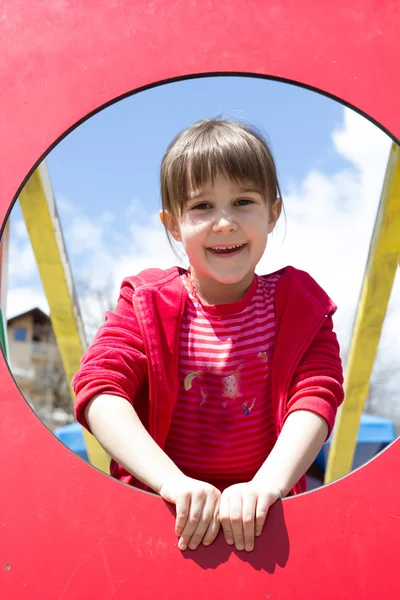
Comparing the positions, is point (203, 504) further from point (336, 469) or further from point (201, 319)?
point (336, 469)

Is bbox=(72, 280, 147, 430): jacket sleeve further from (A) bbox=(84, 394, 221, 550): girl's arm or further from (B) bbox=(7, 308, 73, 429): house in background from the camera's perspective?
(B) bbox=(7, 308, 73, 429): house in background

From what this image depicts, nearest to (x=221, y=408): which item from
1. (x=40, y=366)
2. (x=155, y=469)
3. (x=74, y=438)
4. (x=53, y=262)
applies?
(x=155, y=469)

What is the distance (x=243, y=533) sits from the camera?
31.4 inches

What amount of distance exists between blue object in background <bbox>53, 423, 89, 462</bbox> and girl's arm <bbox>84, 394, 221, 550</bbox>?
1.86 m

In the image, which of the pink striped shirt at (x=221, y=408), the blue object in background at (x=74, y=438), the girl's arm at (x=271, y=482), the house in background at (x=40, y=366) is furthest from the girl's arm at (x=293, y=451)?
the house in background at (x=40, y=366)

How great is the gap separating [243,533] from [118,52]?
62 centimetres

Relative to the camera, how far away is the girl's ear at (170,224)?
3.92 ft

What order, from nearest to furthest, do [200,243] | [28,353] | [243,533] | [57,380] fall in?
[243,533], [200,243], [57,380], [28,353]

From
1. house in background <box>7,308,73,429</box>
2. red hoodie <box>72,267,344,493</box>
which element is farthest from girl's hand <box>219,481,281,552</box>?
house in background <box>7,308,73,429</box>

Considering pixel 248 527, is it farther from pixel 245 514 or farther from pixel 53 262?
pixel 53 262

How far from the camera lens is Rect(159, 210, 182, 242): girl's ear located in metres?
1.20

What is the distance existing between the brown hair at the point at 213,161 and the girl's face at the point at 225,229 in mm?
17

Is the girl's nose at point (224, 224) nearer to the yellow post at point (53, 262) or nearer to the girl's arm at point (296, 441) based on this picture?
the girl's arm at point (296, 441)

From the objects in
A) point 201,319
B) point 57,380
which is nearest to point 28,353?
point 57,380
